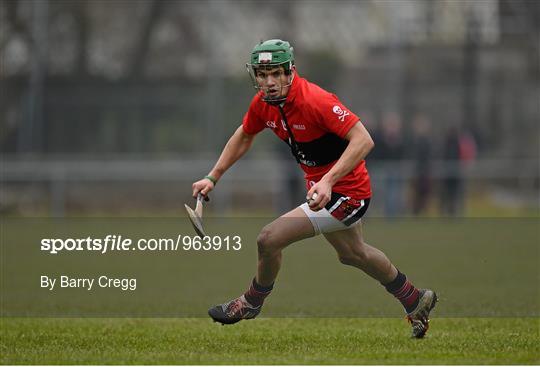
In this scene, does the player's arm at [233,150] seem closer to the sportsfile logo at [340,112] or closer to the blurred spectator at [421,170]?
the sportsfile logo at [340,112]

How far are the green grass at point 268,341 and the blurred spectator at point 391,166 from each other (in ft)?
47.5

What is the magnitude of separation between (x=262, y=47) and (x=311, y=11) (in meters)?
18.0

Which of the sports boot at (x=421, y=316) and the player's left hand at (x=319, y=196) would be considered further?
the sports boot at (x=421, y=316)

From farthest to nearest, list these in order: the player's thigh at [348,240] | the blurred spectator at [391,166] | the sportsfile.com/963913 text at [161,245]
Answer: the blurred spectator at [391,166] → the sportsfile.com/963913 text at [161,245] → the player's thigh at [348,240]

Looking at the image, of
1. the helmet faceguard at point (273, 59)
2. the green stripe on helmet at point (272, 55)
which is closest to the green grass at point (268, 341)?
the helmet faceguard at point (273, 59)

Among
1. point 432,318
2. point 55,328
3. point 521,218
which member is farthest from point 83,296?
point 521,218

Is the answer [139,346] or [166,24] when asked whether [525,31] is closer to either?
[166,24]

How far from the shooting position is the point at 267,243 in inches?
304

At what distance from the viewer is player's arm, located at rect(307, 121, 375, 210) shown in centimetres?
719

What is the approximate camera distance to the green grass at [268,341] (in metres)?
7.12

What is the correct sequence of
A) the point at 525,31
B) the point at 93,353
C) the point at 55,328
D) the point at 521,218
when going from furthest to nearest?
1. the point at 525,31
2. the point at 521,218
3. the point at 55,328
4. the point at 93,353

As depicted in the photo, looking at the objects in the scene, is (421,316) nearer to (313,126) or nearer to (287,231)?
(287,231)

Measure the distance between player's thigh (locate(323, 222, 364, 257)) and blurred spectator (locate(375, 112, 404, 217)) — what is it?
15685 millimetres

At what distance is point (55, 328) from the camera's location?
8695 millimetres
